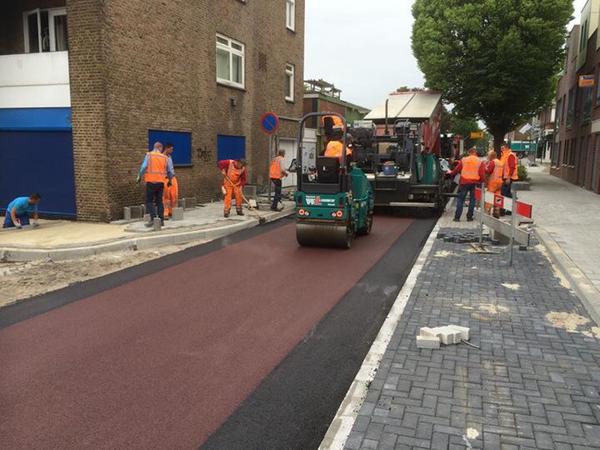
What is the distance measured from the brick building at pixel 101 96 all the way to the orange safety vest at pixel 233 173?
2.20 meters

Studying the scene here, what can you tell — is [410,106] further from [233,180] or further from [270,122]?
[233,180]

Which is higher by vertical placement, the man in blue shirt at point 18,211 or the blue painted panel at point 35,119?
the blue painted panel at point 35,119

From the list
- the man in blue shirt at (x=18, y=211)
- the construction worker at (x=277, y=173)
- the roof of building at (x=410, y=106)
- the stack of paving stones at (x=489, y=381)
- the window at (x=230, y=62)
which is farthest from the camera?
the window at (x=230, y=62)

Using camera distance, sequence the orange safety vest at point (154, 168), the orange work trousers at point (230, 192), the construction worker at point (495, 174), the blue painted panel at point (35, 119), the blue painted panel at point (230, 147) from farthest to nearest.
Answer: the blue painted panel at point (230, 147)
the orange work trousers at point (230, 192)
the construction worker at point (495, 174)
the blue painted panel at point (35, 119)
the orange safety vest at point (154, 168)

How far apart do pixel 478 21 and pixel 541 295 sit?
64.0ft

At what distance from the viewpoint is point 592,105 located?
24.1 meters

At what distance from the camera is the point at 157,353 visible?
507 centimetres

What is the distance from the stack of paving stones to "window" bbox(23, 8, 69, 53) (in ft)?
37.8

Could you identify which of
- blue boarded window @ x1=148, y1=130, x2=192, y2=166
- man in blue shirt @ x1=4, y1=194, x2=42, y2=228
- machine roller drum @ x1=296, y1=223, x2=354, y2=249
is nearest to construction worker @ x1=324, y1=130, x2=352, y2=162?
machine roller drum @ x1=296, y1=223, x2=354, y2=249

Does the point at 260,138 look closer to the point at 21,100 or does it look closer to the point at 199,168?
the point at 199,168

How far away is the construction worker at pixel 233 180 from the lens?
13.5m

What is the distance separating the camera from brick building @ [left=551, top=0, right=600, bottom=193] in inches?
915

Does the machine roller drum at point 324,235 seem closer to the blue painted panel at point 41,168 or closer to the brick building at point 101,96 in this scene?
the brick building at point 101,96

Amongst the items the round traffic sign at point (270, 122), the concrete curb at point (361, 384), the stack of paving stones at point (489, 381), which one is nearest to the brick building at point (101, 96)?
the round traffic sign at point (270, 122)
